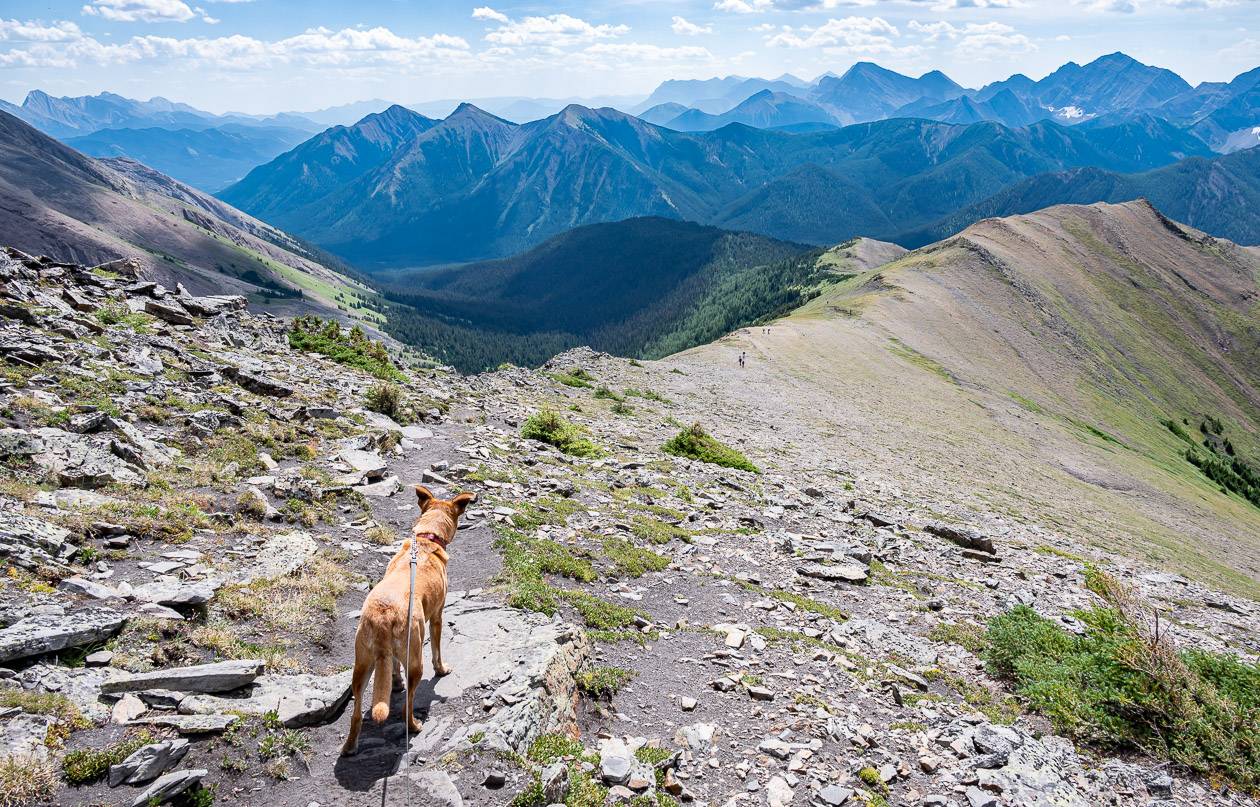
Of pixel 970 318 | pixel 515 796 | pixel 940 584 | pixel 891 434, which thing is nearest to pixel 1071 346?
pixel 970 318

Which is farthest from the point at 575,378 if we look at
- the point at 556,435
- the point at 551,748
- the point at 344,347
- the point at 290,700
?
the point at 551,748

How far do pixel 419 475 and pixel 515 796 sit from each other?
12.7m

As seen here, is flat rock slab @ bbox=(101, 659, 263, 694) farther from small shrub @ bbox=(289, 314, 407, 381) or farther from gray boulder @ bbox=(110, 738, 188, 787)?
small shrub @ bbox=(289, 314, 407, 381)

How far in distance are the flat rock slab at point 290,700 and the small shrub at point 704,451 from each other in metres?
20.8

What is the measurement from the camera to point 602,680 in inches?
390

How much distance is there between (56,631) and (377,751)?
4.52 m

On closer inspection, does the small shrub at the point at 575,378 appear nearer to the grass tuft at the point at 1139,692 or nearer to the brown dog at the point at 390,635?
the grass tuft at the point at 1139,692

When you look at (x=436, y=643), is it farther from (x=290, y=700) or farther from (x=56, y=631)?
(x=56, y=631)

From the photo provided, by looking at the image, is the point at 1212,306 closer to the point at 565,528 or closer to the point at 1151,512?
the point at 1151,512

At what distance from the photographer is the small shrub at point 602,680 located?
9.73m

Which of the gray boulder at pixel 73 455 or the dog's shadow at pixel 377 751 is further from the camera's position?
the gray boulder at pixel 73 455

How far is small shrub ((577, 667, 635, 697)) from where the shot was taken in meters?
9.73

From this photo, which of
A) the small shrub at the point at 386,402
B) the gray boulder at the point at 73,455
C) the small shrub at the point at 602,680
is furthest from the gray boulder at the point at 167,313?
the small shrub at the point at 602,680

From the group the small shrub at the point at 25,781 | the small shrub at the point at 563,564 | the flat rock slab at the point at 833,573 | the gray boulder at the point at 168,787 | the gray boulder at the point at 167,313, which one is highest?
the gray boulder at the point at 167,313
